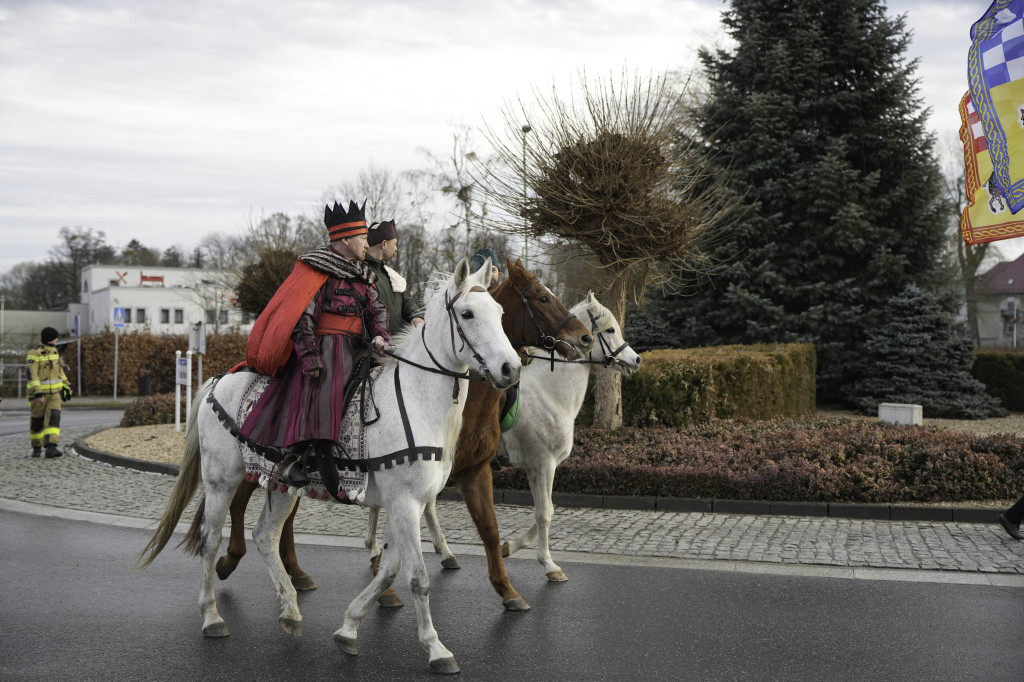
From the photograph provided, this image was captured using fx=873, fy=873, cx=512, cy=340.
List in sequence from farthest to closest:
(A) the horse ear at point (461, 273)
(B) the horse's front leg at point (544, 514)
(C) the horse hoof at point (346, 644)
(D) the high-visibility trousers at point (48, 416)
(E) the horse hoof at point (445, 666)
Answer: (D) the high-visibility trousers at point (48, 416), (B) the horse's front leg at point (544, 514), (C) the horse hoof at point (346, 644), (A) the horse ear at point (461, 273), (E) the horse hoof at point (445, 666)

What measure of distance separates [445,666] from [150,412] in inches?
643

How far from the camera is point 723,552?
298 inches

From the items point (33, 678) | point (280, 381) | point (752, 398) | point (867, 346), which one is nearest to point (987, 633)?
point (280, 381)

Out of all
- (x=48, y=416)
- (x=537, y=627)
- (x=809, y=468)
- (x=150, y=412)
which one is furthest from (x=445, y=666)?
(x=150, y=412)

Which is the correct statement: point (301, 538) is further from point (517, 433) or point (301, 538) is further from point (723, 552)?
point (723, 552)

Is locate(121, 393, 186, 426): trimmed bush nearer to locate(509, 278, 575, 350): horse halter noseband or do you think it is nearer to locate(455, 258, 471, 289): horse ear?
locate(509, 278, 575, 350): horse halter noseband

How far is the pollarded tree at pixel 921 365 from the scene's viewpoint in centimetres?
1945

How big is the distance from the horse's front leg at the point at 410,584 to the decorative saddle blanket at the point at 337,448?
12.4 inches

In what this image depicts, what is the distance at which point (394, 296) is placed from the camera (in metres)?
6.93

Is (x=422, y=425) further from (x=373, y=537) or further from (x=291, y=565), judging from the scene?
(x=373, y=537)

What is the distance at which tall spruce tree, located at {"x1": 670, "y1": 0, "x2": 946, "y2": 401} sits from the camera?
2016cm

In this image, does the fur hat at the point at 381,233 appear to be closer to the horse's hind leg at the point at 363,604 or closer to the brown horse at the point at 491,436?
the brown horse at the point at 491,436

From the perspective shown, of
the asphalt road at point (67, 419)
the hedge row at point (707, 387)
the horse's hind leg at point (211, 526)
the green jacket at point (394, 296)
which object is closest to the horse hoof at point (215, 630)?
the horse's hind leg at point (211, 526)

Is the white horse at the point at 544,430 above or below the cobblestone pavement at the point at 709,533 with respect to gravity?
above
